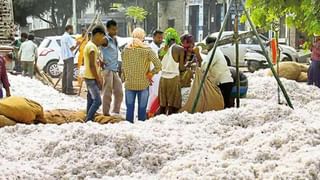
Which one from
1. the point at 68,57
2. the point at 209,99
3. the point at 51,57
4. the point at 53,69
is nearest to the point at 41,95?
the point at 68,57

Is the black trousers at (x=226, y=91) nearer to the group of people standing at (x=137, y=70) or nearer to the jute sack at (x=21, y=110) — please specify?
the group of people standing at (x=137, y=70)

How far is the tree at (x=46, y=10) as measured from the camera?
49.2 meters

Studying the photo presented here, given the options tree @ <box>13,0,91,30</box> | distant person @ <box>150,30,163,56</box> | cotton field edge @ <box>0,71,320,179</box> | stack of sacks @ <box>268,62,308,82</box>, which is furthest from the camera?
tree @ <box>13,0,91,30</box>

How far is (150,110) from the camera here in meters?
10.8

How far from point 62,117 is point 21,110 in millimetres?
1314

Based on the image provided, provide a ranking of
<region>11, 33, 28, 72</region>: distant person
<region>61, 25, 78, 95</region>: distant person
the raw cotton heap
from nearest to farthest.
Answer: the raw cotton heap, <region>61, 25, 78, 95</region>: distant person, <region>11, 33, 28, 72</region>: distant person

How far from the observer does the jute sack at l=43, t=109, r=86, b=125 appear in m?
8.66

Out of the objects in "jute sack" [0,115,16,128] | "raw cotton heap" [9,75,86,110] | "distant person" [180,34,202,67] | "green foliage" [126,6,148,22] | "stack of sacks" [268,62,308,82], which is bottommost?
"raw cotton heap" [9,75,86,110]

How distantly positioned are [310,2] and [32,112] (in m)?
4.68

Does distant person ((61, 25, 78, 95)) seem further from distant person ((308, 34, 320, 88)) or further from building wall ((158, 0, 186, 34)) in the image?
building wall ((158, 0, 186, 34))

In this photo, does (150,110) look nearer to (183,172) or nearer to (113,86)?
(113,86)

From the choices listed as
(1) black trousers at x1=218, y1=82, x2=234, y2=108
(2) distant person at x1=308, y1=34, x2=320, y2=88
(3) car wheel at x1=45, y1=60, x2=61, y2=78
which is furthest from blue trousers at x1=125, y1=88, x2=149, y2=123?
(3) car wheel at x1=45, y1=60, x2=61, y2=78

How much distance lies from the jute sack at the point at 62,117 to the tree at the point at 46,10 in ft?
131

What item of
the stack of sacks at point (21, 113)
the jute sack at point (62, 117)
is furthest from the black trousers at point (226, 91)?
the jute sack at point (62, 117)
